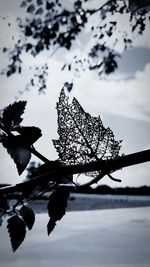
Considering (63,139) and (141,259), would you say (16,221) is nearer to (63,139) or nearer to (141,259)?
(63,139)

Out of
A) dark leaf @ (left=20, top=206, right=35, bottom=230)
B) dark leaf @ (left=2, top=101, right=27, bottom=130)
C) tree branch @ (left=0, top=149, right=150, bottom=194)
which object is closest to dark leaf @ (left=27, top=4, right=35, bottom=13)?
dark leaf @ (left=2, top=101, right=27, bottom=130)

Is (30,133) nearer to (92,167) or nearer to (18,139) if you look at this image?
(18,139)

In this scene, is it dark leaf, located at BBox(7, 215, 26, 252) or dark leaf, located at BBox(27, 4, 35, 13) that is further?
dark leaf, located at BBox(27, 4, 35, 13)

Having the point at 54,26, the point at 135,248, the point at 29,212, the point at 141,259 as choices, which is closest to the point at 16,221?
the point at 29,212

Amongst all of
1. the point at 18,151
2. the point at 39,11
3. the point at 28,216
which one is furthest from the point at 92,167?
the point at 39,11

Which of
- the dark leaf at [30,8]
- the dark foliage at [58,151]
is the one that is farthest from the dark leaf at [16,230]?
the dark leaf at [30,8]

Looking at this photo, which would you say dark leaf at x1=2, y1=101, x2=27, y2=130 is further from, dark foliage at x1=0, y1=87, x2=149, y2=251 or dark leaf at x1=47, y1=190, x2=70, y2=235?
dark leaf at x1=47, y1=190, x2=70, y2=235
